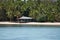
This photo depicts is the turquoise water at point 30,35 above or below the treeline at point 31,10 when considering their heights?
below

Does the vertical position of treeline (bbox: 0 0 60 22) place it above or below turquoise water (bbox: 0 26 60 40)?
above

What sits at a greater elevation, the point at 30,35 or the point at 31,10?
the point at 31,10

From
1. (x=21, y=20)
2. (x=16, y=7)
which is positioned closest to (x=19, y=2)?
(x=16, y=7)

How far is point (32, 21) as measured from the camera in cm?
5347

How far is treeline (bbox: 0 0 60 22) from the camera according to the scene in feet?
176

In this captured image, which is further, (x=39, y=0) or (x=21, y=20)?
(x=39, y=0)

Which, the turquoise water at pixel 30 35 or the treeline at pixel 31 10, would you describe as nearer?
the turquoise water at pixel 30 35

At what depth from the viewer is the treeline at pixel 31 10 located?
176ft

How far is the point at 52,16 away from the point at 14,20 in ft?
26.8

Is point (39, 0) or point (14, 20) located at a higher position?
point (39, 0)

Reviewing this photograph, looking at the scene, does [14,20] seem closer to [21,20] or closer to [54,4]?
[21,20]

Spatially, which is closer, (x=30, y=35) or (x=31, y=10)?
(x=30, y=35)

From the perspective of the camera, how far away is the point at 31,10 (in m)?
55.6

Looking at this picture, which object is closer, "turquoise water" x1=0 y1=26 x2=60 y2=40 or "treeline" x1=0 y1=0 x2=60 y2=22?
"turquoise water" x1=0 y1=26 x2=60 y2=40
